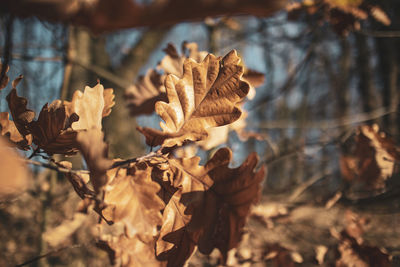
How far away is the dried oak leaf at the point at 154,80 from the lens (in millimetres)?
864

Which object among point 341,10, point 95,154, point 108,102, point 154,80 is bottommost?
point 95,154

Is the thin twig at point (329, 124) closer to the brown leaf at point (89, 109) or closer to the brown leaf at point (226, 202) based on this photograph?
the brown leaf at point (226, 202)

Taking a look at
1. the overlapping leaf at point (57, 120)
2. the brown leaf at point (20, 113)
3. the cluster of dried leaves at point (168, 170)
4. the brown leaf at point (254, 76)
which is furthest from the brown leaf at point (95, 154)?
the brown leaf at point (254, 76)

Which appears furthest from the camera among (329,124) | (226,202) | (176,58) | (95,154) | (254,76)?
(329,124)

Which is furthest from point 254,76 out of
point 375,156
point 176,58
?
point 375,156

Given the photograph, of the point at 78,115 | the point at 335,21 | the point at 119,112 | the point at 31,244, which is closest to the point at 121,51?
the point at 119,112

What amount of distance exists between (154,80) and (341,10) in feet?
3.65

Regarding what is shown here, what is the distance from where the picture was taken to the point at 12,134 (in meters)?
0.54

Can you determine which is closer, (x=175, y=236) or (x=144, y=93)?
(x=175, y=236)

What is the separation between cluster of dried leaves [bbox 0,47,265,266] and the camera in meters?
0.43

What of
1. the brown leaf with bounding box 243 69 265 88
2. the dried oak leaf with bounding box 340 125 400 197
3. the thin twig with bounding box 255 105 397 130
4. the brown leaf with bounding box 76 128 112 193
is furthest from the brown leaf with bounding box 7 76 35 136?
the thin twig with bounding box 255 105 397 130

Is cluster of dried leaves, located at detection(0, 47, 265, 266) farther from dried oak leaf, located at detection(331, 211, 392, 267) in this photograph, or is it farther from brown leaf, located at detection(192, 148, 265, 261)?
dried oak leaf, located at detection(331, 211, 392, 267)

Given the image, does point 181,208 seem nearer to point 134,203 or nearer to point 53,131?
point 134,203

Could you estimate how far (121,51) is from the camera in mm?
4047
